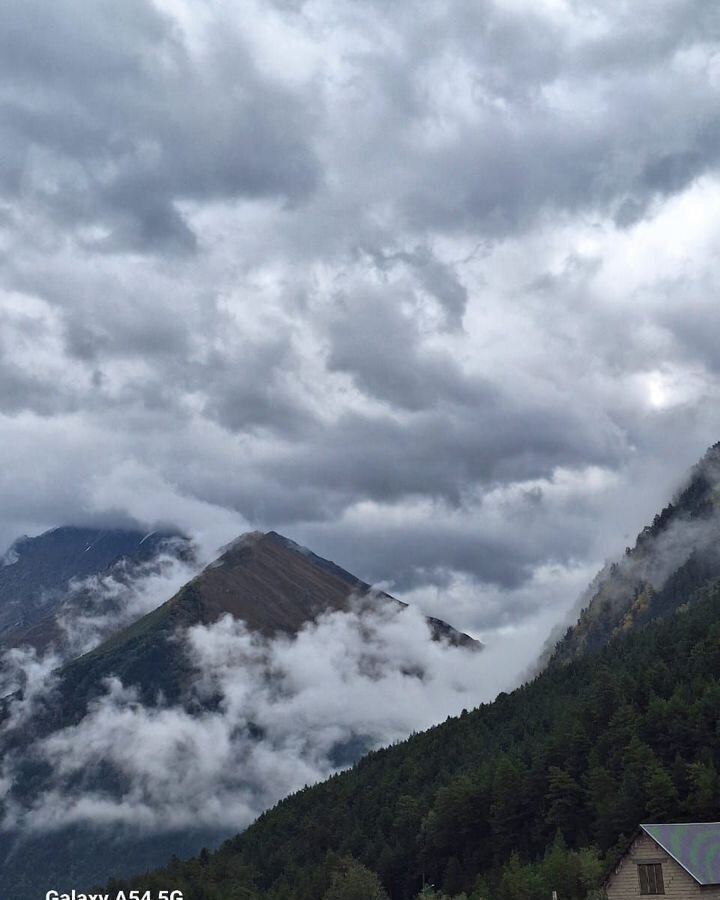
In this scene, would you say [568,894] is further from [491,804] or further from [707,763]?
[491,804]

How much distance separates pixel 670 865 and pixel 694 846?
11.0 ft

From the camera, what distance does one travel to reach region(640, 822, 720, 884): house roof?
106438 mm

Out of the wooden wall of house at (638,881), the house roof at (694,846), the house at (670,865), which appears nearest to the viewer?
the house roof at (694,846)

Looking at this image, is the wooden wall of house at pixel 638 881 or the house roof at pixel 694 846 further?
the wooden wall of house at pixel 638 881

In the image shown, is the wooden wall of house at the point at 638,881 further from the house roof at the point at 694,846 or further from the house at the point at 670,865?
the house roof at the point at 694,846

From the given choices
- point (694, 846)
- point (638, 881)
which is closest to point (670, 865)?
point (694, 846)

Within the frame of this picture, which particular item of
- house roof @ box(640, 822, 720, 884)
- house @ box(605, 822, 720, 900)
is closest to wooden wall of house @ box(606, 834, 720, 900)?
house @ box(605, 822, 720, 900)

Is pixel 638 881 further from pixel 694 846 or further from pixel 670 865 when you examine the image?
pixel 694 846

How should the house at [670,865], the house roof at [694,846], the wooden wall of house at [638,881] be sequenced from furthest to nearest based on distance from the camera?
the wooden wall of house at [638,881] < the house at [670,865] < the house roof at [694,846]

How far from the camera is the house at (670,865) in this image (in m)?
107

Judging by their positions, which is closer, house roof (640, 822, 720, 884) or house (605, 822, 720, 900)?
house roof (640, 822, 720, 884)

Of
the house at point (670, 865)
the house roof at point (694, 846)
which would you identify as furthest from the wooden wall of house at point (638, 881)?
the house roof at point (694, 846)

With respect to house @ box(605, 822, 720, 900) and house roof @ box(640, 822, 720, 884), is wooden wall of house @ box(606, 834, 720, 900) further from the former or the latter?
house roof @ box(640, 822, 720, 884)

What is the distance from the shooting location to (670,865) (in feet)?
359
